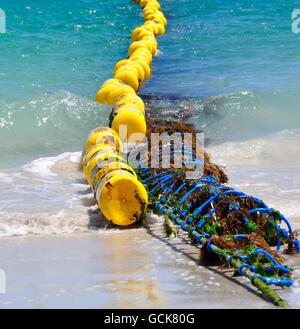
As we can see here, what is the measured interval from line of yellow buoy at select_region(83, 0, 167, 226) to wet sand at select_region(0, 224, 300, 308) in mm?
351


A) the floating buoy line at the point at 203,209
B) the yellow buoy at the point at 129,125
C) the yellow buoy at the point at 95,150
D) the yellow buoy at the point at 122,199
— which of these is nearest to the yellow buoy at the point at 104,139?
the floating buoy line at the point at 203,209

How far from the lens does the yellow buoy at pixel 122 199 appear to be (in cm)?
669

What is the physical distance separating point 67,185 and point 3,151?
9.47ft

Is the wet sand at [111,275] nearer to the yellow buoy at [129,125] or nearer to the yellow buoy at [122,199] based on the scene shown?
the yellow buoy at [122,199]

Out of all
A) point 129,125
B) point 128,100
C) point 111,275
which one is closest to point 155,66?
point 128,100

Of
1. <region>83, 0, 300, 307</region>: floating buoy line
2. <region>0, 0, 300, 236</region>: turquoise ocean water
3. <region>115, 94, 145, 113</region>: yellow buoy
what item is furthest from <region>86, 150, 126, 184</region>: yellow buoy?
<region>115, 94, 145, 113</region>: yellow buoy

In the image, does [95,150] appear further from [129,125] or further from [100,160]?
[129,125]

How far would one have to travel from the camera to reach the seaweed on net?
15.7ft

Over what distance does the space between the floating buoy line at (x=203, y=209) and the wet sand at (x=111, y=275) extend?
0.56ft

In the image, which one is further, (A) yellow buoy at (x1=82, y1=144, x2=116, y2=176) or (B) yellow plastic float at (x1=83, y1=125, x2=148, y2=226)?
(A) yellow buoy at (x1=82, y1=144, x2=116, y2=176)

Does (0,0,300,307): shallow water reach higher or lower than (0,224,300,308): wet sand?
higher

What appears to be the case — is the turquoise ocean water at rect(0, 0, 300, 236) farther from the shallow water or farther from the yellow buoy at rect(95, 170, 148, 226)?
the yellow buoy at rect(95, 170, 148, 226)

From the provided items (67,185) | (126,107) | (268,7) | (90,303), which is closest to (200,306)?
(90,303)

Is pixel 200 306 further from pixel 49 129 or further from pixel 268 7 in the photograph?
pixel 268 7
